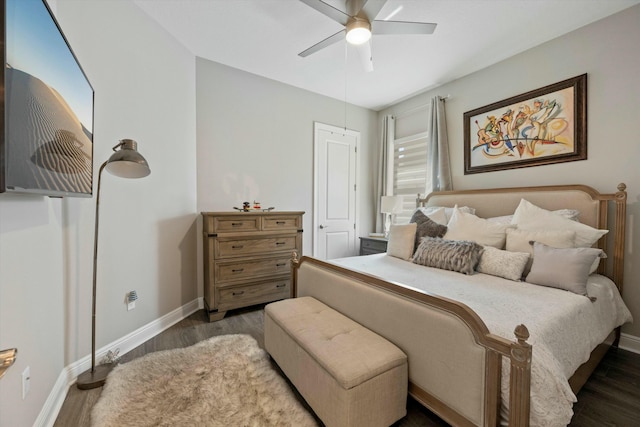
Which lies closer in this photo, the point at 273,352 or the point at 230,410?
the point at 230,410

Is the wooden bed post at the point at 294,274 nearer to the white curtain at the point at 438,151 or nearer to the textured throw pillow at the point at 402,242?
the textured throw pillow at the point at 402,242

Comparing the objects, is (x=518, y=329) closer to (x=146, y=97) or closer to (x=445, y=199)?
(x=445, y=199)

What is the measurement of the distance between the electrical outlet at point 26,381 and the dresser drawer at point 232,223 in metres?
1.55

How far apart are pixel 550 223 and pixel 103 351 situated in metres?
3.74

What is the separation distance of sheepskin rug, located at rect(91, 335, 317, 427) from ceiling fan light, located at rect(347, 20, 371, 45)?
2604 millimetres

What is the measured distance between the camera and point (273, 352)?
1856 mm

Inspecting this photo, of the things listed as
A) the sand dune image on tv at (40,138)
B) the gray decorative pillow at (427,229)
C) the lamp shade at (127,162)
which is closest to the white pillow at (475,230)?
the gray decorative pillow at (427,229)

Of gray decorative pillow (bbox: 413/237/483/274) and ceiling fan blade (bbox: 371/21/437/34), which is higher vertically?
ceiling fan blade (bbox: 371/21/437/34)

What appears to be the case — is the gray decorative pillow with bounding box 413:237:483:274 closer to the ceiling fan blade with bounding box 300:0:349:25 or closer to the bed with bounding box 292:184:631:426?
the bed with bounding box 292:184:631:426

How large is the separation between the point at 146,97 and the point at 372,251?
3.33 meters

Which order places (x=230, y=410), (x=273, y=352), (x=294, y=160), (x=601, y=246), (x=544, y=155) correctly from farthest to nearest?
(x=294, y=160)
(x=544, y=155)
(x=601, y=246)
(x=273, y=352)
(x=230, y=410)

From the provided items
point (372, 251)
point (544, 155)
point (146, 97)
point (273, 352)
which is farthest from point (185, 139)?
point (544, 155)

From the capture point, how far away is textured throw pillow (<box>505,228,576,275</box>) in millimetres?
1932

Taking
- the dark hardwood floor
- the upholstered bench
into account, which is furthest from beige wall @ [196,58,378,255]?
the upholstered bench
